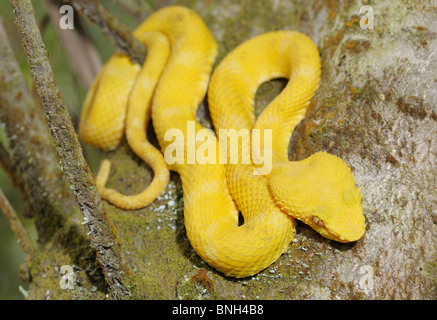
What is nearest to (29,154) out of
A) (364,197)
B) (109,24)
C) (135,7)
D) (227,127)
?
(109,24)

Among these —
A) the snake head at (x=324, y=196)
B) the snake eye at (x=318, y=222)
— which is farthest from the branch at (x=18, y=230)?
the snake eye at (x=318, y=222)

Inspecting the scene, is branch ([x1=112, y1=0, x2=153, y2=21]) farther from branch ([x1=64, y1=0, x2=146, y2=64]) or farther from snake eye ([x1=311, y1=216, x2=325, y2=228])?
snake eye ([x1=311, y1=216, x2=325, y2=228])

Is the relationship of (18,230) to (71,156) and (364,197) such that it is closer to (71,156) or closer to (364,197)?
(71,156)

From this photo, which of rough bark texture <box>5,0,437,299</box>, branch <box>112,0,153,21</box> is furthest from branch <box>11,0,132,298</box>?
branch <box>112,0,153,21</box>

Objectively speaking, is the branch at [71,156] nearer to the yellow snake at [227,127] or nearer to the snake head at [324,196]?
the yellow snake at [227,127]

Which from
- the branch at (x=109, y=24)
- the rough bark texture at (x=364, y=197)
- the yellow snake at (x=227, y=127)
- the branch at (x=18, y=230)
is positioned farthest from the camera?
the branch at (x=109, y=24)

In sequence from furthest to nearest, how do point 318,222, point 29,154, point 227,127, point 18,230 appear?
1. point 29,154
2. point 18,230
3. point 227,127
4. point 318,222

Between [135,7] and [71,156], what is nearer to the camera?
[71,156]
